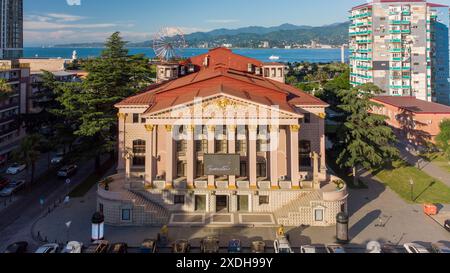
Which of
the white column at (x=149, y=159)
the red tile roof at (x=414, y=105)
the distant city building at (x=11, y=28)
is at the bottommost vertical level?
the white column at (x=149, y=159)

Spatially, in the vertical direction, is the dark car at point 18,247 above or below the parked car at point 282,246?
below

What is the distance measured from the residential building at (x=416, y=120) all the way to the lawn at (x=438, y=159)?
8.48 feet

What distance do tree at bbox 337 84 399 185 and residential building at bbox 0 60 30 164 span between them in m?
51.9

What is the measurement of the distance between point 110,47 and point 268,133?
103 feet

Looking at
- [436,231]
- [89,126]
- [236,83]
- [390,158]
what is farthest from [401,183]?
[89,126]

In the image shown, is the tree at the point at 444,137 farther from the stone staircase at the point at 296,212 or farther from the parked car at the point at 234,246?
the parked car at the point at 234,246

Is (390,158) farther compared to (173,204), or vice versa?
(390,158)

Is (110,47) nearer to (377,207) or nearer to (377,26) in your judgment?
(377,207)

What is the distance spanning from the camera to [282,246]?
2975cm

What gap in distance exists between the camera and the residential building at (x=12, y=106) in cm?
6556

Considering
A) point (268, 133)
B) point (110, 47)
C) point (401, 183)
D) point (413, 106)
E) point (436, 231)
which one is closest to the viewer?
point (436, 231)

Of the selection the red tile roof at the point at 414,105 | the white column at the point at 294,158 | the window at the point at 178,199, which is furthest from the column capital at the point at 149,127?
the red tile roof at the point at 414,105

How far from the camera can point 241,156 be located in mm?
45281

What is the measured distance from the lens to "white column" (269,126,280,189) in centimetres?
4062
